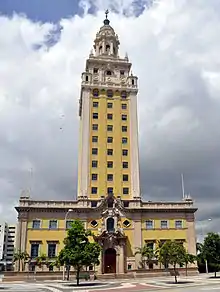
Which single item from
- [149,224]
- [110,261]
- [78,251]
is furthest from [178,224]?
[78,251]

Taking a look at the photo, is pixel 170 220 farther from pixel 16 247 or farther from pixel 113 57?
pixel 113 57

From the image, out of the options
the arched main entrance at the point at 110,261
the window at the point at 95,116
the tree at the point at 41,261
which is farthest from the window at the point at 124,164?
the tree at the point at 41,261

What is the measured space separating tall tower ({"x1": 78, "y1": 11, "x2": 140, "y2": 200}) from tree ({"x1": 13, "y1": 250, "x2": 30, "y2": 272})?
16029mm

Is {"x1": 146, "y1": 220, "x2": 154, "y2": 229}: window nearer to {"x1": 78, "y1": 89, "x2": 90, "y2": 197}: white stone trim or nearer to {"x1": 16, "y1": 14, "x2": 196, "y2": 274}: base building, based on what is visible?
{"x1": 16, "y1": 14, "x2": 196, "y2": 274}: base building

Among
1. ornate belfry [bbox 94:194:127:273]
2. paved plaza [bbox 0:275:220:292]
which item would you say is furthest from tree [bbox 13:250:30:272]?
paved plaza [bbox 0:275:220:292]

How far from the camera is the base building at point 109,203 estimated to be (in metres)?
68.1

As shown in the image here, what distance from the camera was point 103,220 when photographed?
70062mm

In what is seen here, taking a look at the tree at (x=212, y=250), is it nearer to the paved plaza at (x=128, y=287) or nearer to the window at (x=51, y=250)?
the paved plaza at (x=128, y=287)

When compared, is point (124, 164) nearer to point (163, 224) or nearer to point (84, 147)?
point (84, 147)

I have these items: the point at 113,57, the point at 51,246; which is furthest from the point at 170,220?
the point at 113,57

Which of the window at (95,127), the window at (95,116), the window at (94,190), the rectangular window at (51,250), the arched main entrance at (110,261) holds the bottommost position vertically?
the arched main entrance at (110,261)

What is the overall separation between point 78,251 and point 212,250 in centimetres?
2463

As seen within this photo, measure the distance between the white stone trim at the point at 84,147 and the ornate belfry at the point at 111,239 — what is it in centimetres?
571

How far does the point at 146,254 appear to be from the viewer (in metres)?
66.8
